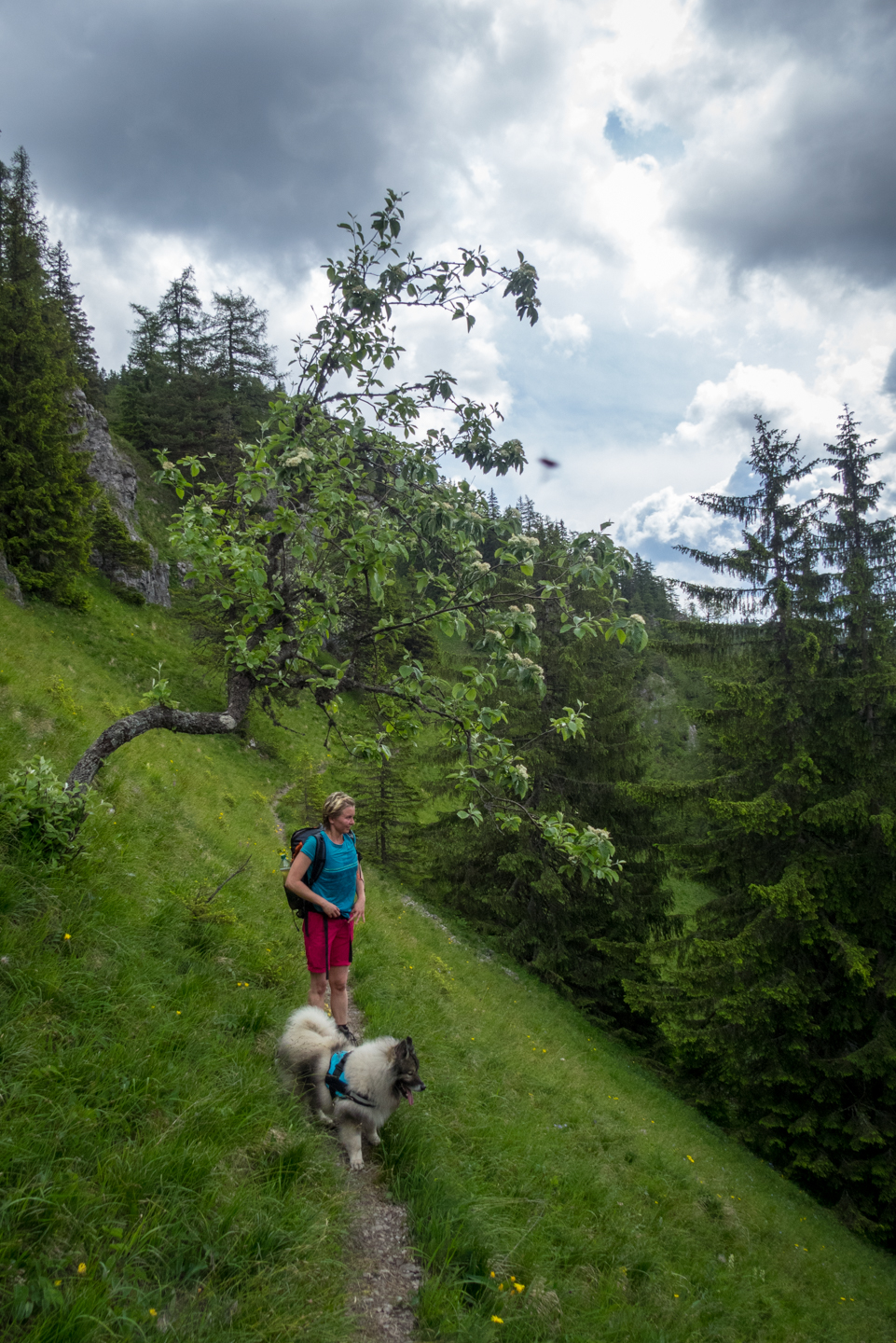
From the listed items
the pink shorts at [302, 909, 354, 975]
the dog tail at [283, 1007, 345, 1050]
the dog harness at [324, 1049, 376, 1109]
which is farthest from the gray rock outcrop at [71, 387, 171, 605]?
the dog harness at [324, 1049, 376, 1109]

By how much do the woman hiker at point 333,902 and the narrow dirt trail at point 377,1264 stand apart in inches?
47.0

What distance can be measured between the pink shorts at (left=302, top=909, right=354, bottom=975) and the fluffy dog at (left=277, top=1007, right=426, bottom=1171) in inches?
32.7

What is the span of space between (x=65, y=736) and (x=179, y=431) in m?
38.5

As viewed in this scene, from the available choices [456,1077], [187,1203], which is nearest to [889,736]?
[456,1077]

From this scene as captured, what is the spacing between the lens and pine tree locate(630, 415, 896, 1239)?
1198cm

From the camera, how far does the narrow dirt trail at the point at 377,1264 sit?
343cm

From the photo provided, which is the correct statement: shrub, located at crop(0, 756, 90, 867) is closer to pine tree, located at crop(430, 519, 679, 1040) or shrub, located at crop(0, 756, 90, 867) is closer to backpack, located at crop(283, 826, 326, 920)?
backpack, located at crop(283, 826, 326, 920)

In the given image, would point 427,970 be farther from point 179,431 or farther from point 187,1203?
point 179,431

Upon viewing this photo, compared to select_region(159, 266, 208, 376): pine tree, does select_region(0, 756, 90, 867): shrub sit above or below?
below

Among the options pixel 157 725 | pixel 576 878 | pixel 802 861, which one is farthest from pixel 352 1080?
pixel 576 878

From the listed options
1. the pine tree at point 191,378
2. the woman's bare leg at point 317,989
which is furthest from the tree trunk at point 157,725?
the pine tree at point 191,378

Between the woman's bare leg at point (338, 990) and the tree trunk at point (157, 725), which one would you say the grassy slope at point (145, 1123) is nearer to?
the woman's bare leg at point (338, 990)

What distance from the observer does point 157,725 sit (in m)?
5.69

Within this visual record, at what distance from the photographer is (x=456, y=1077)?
6746mm
